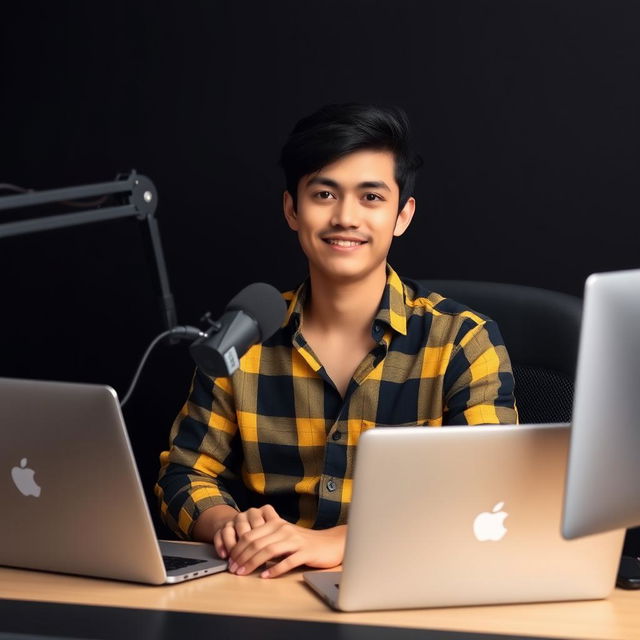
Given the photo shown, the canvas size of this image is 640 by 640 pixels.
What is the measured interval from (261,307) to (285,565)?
487 millimetres

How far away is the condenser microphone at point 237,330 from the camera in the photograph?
139 centimetres

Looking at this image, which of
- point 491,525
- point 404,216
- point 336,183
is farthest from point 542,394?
point 491,525

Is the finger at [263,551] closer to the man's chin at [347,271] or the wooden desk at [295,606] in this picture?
the wooden desk at [295,606]

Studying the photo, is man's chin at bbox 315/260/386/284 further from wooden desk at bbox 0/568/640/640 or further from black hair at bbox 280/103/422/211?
wooden desk at bbox 0/568/640/640

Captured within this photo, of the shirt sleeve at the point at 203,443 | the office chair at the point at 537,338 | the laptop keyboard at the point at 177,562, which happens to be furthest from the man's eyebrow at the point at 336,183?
the laptop keyboard at the point at 177,562

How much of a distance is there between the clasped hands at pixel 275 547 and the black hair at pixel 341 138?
74 cm

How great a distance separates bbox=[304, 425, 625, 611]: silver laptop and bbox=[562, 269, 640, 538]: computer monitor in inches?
3.8

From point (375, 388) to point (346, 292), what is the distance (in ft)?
0.66

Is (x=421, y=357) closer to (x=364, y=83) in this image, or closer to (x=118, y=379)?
(x=364, y=83)

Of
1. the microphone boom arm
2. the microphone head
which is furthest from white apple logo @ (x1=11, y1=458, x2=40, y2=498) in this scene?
the microphone head

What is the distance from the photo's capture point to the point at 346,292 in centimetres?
230

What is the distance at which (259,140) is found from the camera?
2.94 meters

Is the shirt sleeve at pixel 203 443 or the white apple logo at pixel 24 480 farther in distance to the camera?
the shirt sleeve at pixel 203 443

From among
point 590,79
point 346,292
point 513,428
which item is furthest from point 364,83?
point 513,428
